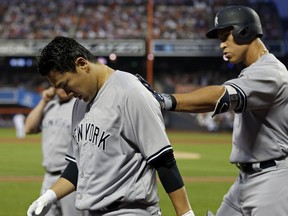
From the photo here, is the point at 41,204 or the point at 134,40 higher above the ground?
the point at 41,204

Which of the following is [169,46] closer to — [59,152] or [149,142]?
[59,152]

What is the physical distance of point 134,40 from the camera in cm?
3906

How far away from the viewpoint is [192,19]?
141 ft

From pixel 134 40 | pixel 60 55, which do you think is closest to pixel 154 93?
pixel 60 55

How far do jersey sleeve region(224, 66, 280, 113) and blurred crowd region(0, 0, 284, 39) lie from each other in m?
36.3

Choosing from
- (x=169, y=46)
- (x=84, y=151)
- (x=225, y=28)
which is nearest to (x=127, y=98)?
(x=84, y=151)

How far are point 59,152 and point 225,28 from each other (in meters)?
3.32

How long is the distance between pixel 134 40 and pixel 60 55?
3576cm

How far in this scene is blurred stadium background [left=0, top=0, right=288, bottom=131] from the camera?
128ft

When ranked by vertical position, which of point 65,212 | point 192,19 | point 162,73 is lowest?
point 162,73

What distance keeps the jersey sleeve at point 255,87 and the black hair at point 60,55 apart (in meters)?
1.00

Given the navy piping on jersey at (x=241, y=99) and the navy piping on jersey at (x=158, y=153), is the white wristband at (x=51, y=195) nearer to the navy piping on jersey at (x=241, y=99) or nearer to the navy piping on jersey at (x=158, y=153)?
the navy piping on jersey at (x=158, y=153)

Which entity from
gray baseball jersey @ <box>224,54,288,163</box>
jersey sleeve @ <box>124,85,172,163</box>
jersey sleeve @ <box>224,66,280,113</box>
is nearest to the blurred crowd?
gray baseball jersey @ <box>224,54,288,163</box>

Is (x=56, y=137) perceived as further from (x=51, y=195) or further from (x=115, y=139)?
(x=115, y=139)
